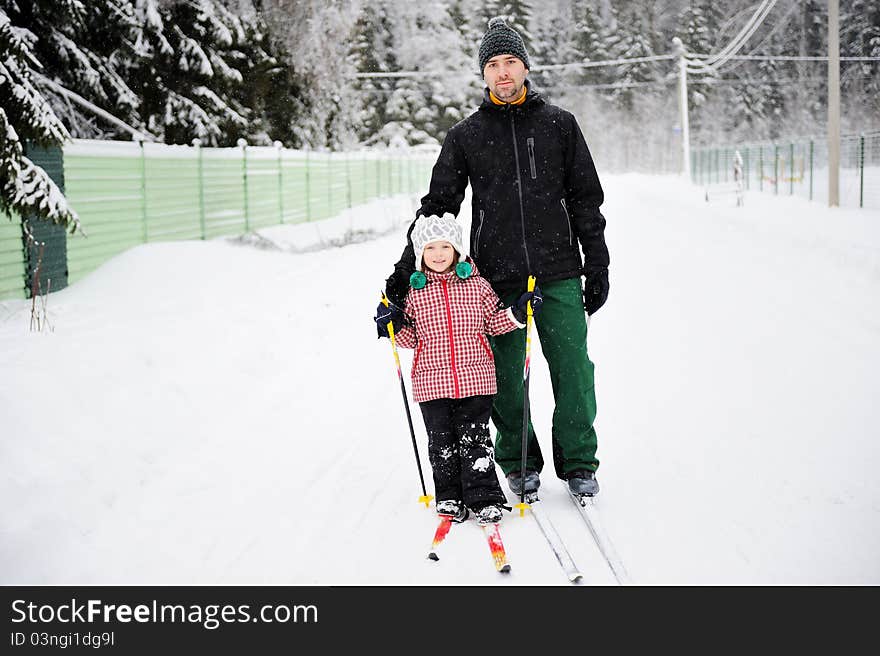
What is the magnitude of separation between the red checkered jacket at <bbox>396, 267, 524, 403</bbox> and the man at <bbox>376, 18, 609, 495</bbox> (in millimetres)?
123

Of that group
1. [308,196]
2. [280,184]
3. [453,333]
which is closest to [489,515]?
[453,333]

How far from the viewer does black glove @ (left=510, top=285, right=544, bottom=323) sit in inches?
151

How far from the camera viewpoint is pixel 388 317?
12.8ft

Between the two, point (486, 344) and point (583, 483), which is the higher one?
point (486, 344)

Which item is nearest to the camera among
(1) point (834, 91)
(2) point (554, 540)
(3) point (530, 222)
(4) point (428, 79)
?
(2) point (554, 540)

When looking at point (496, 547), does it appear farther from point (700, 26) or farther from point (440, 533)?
point (700, 26)

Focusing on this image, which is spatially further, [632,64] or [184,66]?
[632,64]

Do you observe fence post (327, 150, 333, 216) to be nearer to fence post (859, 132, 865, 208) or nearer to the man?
fence post (859, 132, 865, 208)

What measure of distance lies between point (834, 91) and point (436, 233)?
701 inches

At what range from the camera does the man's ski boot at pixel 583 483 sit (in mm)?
4047

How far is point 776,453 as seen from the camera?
4.68 m

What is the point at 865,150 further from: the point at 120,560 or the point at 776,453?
the point at 120,560

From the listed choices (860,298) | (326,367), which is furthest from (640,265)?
(326,367)
